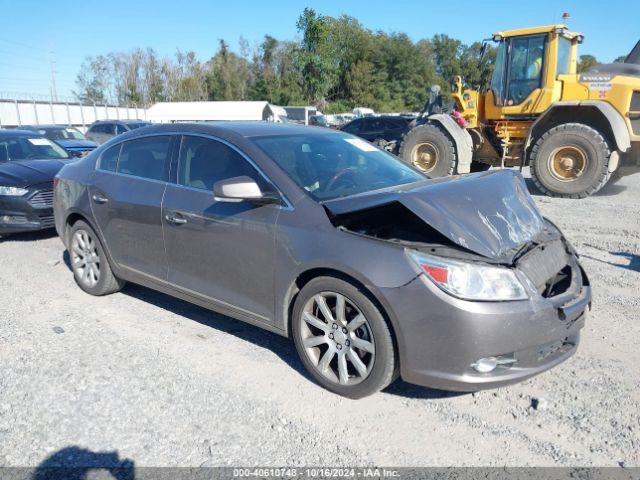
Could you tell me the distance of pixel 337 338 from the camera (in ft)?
10.2

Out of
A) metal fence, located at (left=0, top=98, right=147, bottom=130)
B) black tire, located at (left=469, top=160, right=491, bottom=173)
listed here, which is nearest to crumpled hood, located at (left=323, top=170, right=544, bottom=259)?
black tire, located at (left=469, top=160, right=491, bottom=173)

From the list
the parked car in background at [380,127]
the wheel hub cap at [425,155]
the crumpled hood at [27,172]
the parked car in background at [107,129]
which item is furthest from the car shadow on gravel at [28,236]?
the parked car in background at [107,129]

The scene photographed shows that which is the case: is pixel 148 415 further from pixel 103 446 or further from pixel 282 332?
pixel 282 332

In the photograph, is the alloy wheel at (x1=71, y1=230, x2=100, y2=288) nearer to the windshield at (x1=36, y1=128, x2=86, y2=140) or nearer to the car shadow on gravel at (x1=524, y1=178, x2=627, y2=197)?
the car shadow on gravel at (x1=524, y1=178, x2=627, y2=197)

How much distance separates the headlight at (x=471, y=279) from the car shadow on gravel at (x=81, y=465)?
1.83 m

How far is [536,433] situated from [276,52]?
7640 cm

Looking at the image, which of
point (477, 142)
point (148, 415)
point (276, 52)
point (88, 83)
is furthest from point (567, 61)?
point (88, 83)

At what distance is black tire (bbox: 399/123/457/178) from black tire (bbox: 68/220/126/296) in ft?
23.8

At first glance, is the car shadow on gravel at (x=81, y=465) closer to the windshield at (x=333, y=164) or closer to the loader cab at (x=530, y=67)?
the windshield at (x=333, y=164)

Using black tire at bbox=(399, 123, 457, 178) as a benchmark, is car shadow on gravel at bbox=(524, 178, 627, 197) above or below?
below

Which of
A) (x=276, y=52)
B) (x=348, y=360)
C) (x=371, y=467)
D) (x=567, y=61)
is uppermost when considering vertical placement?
(x=276, y=52)

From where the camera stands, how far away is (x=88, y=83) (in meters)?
74.2

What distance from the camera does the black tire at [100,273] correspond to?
475 cm

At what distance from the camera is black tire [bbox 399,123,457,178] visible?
11.0 m
